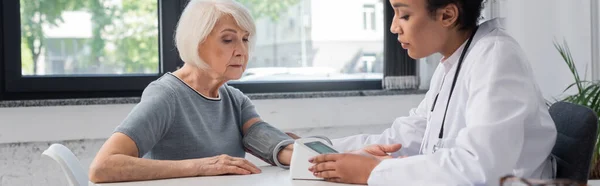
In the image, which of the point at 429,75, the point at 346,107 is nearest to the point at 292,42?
the point at 346,107

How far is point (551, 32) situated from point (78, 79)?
2091mm

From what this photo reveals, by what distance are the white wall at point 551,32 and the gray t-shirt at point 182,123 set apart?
160 centimetres

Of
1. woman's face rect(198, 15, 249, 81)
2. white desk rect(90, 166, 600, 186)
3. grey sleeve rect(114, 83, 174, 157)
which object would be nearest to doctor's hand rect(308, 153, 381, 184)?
white desk rect(90, 166, 600, 186)

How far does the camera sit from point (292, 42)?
3510mm

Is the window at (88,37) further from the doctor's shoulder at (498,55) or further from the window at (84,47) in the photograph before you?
the doctor's shoulder at (498,55)

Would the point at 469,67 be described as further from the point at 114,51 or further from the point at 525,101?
the point at 114,51

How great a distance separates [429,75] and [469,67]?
220 centimetres

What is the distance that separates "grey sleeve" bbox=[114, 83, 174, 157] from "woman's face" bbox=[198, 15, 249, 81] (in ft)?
0.56

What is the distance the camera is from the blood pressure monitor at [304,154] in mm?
1669

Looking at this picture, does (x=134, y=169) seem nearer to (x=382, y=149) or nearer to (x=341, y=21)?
(x=382, y=149)

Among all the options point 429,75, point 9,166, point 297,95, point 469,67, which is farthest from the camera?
point 429,75

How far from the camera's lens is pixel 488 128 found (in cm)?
132

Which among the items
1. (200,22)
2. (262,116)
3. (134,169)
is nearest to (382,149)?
(134,169)

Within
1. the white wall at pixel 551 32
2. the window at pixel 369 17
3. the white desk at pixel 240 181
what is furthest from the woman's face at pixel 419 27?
the window at pixel 369 17
